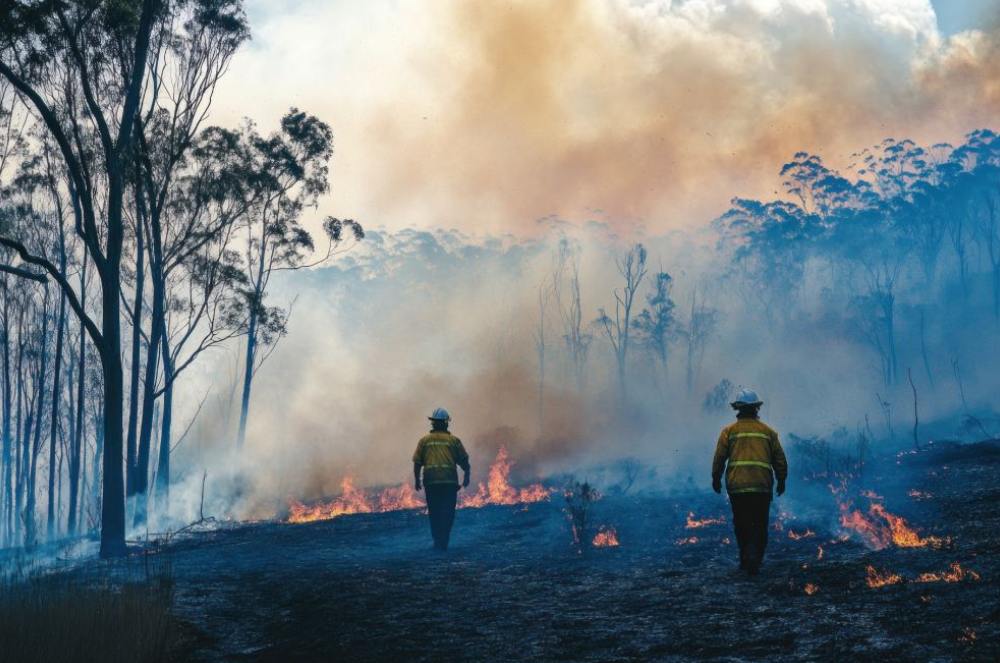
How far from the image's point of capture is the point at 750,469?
8570 mm

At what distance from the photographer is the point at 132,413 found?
23703 mm

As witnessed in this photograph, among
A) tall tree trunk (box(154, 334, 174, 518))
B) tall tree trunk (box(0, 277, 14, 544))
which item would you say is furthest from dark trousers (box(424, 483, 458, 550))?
tall tree trunk (box(0, 277, 14, 544))

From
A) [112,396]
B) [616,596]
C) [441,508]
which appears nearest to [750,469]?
[616,596]

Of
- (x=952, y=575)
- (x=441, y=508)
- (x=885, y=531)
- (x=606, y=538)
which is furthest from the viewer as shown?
(x=606, y=538)

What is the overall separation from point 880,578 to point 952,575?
61 centimetres

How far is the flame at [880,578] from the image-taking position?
24.9 ft

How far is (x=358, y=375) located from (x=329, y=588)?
53984 mm

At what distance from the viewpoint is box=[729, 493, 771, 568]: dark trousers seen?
855 cm

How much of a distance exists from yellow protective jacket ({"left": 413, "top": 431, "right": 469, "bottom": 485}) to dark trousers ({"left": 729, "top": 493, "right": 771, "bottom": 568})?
4889 mm

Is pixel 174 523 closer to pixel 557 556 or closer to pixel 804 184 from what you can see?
pixel 557 556

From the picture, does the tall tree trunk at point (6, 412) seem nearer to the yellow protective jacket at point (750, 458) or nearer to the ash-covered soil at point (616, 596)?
the ash-covered soil at point (616, 596)

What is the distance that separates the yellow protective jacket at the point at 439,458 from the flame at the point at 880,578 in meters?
6.14

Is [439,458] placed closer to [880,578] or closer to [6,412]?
[880,578]

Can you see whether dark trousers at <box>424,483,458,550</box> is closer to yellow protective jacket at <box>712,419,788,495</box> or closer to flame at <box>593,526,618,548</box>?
flame at <box>593,526,618,548</box>
